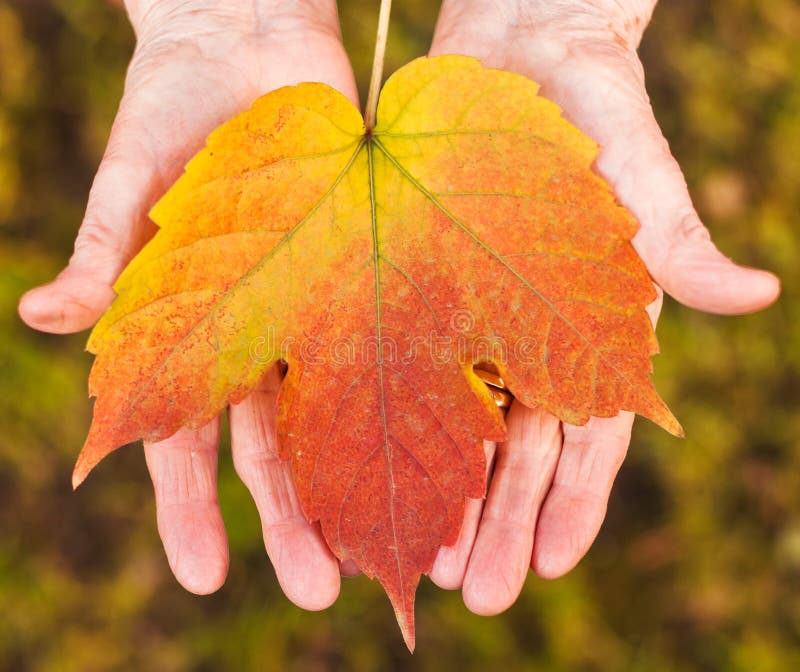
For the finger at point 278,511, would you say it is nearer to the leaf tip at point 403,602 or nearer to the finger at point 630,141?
the leaf tip at point 403,602

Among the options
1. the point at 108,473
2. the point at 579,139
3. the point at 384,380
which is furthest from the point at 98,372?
the point at 108,473

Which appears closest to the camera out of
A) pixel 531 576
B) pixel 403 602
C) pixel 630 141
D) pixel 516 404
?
pixel 403 602

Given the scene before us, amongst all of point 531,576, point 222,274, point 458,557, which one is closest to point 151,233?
point 222,274

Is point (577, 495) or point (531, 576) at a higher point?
point (577, 495)

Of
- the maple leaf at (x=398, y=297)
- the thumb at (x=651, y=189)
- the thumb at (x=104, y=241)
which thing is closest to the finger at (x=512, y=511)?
the maple leaf at (x=398, y=297)

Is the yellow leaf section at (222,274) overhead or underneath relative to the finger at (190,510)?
overhead

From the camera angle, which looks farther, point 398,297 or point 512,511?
point 512,511

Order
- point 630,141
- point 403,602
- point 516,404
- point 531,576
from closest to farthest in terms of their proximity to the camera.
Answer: point 403,602
point 630,141
point 516,404
point 531,576

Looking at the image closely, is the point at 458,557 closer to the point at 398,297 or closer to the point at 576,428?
the point at 576,428
